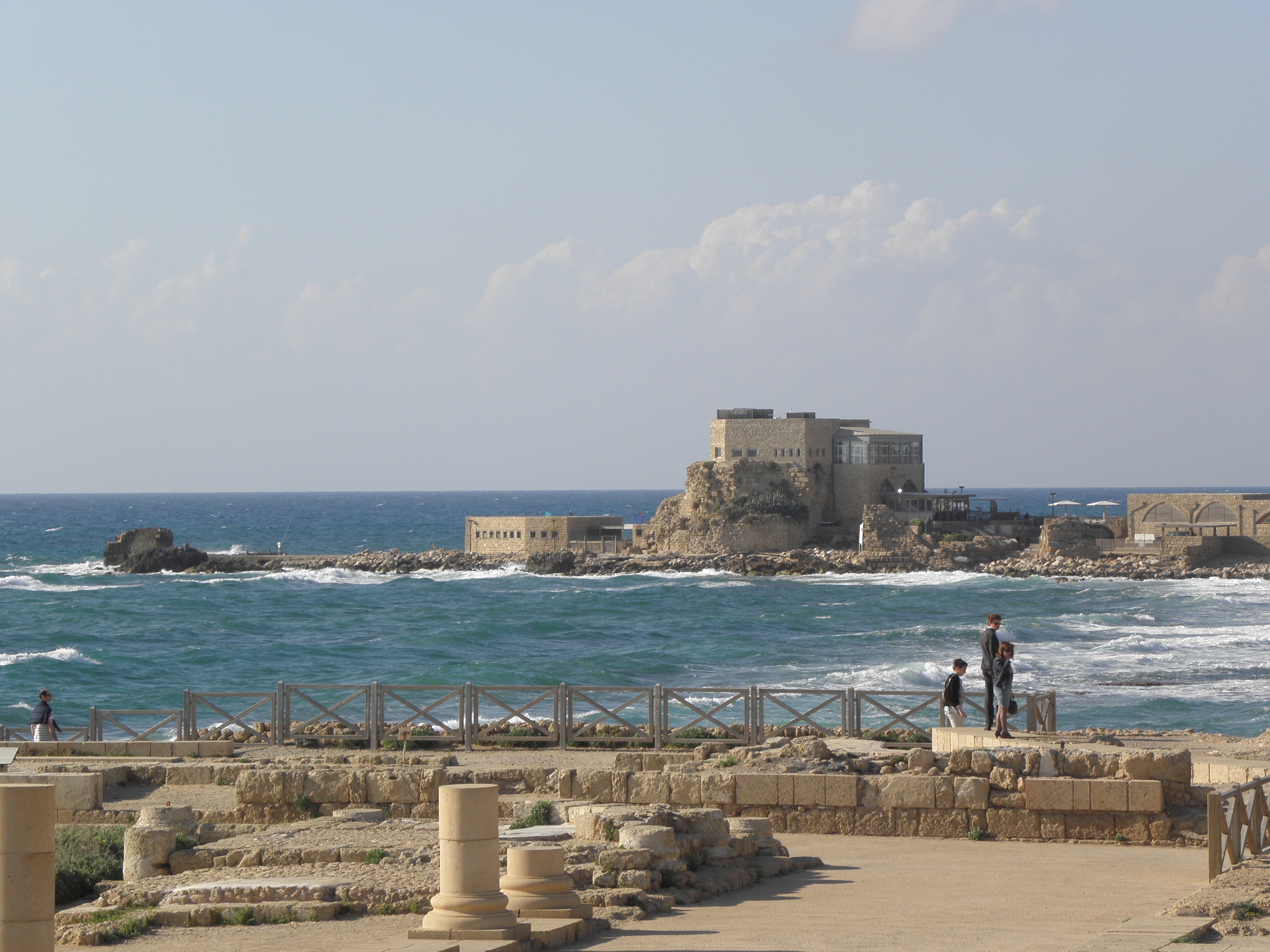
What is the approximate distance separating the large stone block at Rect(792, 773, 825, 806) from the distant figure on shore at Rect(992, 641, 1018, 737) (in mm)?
2440

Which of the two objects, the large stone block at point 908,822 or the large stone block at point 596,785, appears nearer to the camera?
the large stone block at point 908,822

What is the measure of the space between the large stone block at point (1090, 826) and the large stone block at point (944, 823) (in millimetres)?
963

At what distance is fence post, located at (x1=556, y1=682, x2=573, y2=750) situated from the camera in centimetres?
1956

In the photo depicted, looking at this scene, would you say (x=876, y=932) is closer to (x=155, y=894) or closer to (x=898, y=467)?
(x=155, y=894)

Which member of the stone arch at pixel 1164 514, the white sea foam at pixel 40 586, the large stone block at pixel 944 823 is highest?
the stone arch at pixel 1164 514

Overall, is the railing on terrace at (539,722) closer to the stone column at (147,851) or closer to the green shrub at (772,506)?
the stone column at (147,851)

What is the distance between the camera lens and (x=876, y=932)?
1024cm

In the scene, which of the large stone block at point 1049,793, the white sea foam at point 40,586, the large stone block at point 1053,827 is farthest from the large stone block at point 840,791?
the white sea foam at point 40,586

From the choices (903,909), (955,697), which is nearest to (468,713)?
(955,697)

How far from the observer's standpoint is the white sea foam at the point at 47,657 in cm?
4469

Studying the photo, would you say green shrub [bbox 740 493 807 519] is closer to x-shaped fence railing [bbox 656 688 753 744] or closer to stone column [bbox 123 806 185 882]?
x-shaped fence railing [bbox 656 688 753 744]

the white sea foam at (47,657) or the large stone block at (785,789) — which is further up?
the large stone block at (785,789)

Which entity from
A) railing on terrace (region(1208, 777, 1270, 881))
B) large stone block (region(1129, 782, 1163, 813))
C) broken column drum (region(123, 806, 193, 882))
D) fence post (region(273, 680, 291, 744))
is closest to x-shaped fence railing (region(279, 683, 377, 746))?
fence post (region(273, 680, 291, 744))

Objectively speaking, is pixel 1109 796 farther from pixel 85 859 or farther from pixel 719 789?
pixel 85 859
